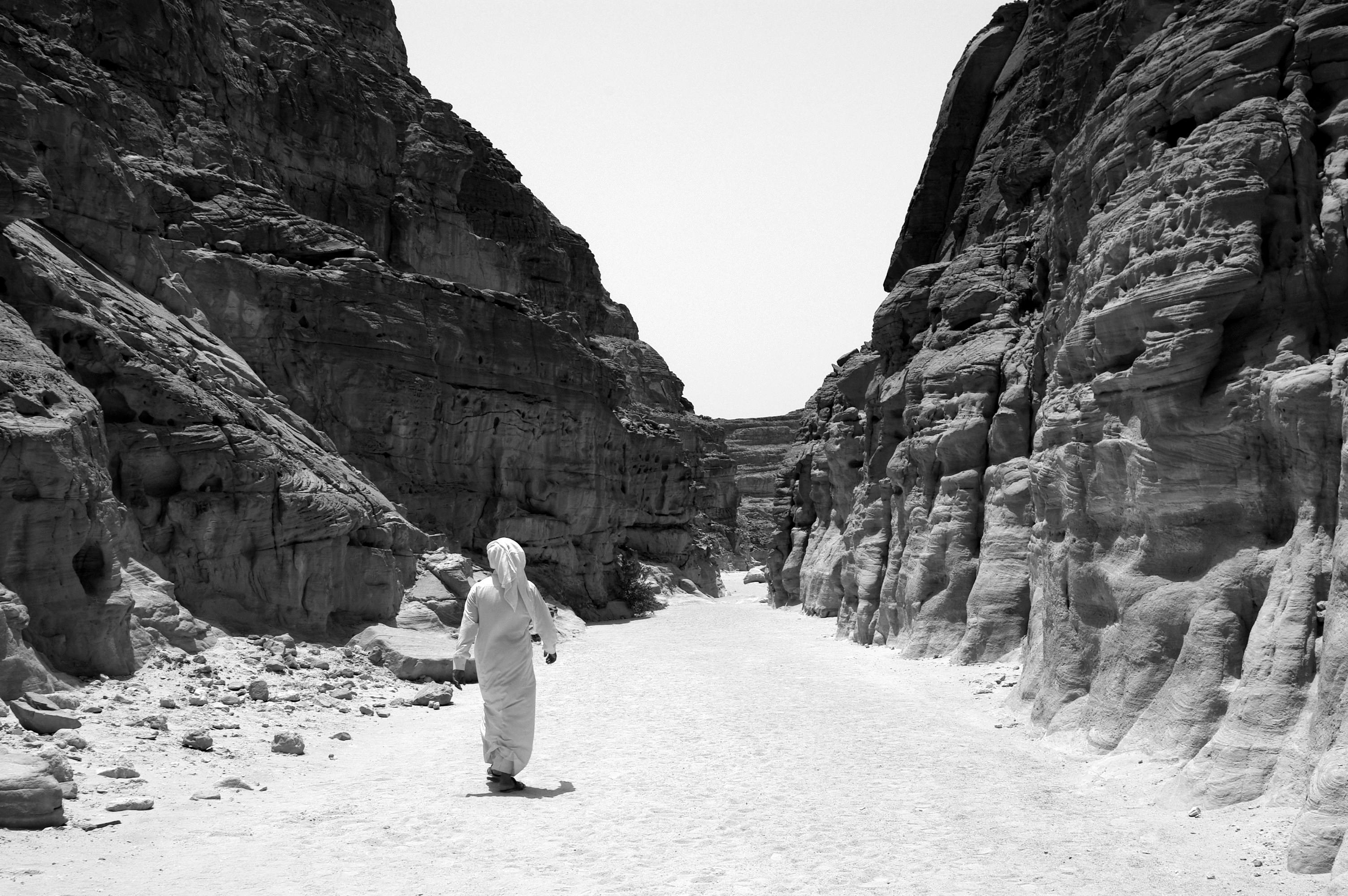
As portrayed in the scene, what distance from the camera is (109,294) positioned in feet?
50.3

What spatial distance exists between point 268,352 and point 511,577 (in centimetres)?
1856

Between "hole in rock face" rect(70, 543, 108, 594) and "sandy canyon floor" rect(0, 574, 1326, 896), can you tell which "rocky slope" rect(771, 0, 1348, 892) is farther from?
"hole in rock face" rect(70, 543, 108, 594)

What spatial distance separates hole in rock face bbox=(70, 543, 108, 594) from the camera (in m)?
11.4

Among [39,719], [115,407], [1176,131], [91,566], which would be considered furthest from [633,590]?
[39,719]

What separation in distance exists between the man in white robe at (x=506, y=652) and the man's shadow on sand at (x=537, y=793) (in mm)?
67

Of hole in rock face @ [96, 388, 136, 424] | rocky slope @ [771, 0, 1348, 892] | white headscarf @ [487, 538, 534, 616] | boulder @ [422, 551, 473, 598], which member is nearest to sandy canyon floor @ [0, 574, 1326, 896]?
rocky slope @ [771, 0, 1348, 892]

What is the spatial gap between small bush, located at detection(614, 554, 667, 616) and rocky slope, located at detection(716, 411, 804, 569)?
4492 cm

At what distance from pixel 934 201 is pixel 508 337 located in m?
15.1

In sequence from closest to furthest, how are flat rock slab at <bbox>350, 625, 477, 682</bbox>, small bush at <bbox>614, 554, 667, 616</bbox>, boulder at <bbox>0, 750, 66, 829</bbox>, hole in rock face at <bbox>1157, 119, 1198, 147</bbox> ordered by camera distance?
1. boulder at <bbox>0, 750, 66, 829</bbox>
2. hole in rock face at <bbox>1157, 119, 1198, 147</bbox>
3. flat rock slab at <bbox>350, 625, 477, 682</bbox>
4. small bush at <bbox>614, 554, 667, 616</bbox>

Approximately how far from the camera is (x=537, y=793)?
29.5 feet

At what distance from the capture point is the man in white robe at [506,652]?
9.07m

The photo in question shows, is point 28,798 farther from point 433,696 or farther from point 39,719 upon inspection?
point 433,696

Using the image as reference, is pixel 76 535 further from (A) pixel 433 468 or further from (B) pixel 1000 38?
(B) pixel 1000 38

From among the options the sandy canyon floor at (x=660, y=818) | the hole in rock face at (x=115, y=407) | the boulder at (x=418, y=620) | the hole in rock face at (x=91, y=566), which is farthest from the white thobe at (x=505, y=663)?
the boulder at (x=418, y=620)
